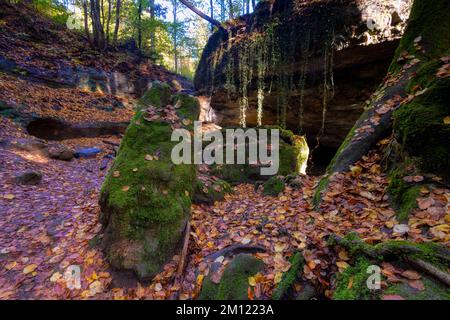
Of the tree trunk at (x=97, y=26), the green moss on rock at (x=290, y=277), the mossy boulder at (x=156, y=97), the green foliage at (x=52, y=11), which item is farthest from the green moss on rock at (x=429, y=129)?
the green foliage at (x=52, y=11)

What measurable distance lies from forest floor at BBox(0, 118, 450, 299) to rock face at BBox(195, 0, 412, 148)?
5.08m

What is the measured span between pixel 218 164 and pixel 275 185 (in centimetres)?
232

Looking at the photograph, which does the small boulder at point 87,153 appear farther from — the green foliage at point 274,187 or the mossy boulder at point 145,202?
the green foliage at point 274,187

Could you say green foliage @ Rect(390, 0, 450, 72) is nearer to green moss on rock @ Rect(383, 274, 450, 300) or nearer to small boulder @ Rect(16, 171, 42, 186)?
green moss on rock @ Rect(383, 274, 450, 300)

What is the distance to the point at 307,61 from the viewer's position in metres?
8.38

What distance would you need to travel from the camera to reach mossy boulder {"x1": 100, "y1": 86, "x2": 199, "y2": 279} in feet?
9.50

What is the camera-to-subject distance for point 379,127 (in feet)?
12.7

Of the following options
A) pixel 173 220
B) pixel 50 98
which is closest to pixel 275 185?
pixel 173 220

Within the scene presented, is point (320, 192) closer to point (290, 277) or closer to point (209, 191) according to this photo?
point (290, 277)

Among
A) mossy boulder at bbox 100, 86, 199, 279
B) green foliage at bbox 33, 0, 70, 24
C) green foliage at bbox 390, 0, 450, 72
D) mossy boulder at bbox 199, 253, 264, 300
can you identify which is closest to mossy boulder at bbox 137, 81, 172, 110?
mossy boulder at bbox 100, 86, 199, 279

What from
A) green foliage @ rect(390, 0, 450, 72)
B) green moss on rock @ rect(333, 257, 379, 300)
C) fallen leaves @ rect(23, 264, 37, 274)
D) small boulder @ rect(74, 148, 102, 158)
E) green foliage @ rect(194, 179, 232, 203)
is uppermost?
green foliage @ rect(390, 0, 450, 72)

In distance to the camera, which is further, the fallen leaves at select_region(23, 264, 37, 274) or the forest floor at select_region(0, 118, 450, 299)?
the fallen leaves at select_region(23, 264, 37, 274)

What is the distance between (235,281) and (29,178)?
5593mm

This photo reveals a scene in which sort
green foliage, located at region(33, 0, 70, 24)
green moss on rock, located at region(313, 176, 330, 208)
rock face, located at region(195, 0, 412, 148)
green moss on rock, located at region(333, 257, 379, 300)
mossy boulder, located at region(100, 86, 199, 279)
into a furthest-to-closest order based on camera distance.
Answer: green foliage, located at region(33, 0, 70, 24) → rock face, located at region(195, 0, 412, 148) → green moss on rock, located at region(313, 176, 330, 208) → mossy boulder, located at region(100, 86, 199, 279) → green moss on rock, located at region(333, 257, 379, 300)
